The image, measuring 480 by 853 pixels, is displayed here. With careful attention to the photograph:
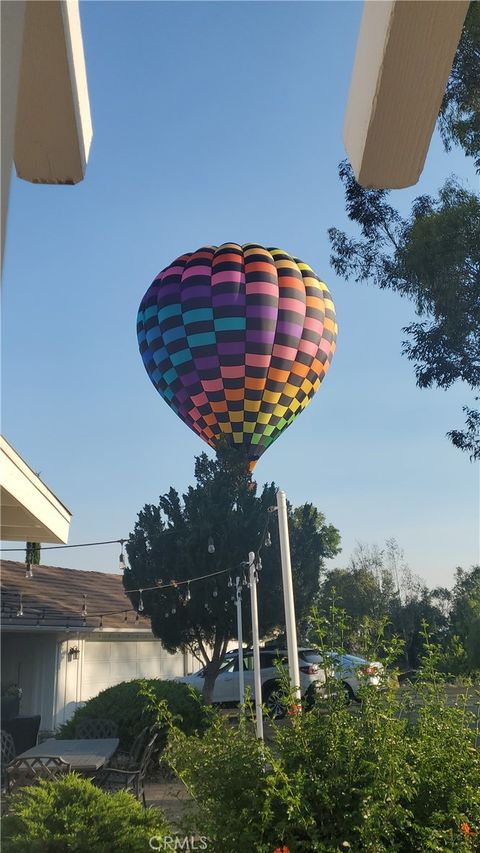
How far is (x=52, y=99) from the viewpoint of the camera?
Result: 1.15 metres

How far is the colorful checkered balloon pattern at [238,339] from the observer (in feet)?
77.0

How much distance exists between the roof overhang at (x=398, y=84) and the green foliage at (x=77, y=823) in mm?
3849

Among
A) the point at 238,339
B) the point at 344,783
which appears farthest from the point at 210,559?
the point at 344,783

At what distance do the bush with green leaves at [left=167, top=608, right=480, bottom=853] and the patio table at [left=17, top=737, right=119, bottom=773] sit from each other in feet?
12.1

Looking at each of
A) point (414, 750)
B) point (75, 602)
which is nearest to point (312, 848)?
point (414, 750)

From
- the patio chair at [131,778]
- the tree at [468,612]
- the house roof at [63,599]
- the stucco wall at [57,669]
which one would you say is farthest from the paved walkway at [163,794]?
the tree at [468,612]

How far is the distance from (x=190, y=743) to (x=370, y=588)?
3922cm

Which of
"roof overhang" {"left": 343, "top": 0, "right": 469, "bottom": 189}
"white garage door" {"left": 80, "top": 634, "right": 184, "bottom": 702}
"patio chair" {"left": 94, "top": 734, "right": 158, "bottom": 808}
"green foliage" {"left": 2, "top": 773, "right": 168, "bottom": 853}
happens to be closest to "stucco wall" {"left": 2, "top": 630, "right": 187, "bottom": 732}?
"white garage door" {"left": 80, "top": 634, "right": 184, "bottom": 702}

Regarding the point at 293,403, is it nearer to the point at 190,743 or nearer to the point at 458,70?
the point at 458,70

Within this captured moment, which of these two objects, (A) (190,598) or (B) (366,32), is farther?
(A) (190,598)

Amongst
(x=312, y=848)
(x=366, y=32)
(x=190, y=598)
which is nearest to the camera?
(x=366, y=32)

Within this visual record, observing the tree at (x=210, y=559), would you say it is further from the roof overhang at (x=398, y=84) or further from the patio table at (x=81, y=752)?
the roof overhang at (x=398, y=84)

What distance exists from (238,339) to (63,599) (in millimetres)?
10053

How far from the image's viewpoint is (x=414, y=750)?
3.46 m
